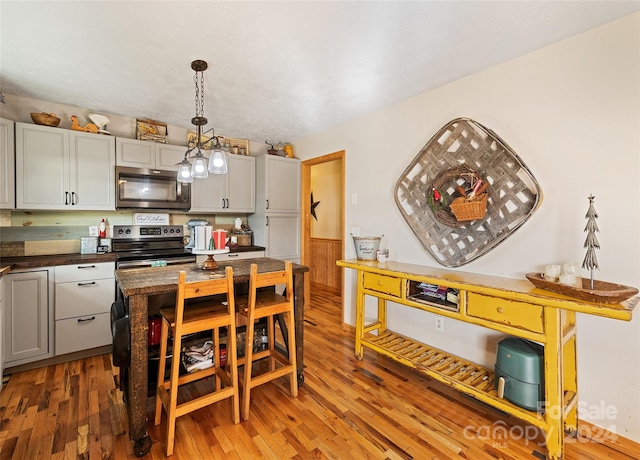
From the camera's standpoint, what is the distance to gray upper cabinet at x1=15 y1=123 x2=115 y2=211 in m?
2.60

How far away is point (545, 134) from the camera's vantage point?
6.40ft

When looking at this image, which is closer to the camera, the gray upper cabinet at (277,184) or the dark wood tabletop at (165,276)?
the dark wood tabletop at (165,276)

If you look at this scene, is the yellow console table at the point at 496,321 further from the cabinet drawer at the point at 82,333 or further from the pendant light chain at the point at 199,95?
the cabinet drawer at the point at 82,333

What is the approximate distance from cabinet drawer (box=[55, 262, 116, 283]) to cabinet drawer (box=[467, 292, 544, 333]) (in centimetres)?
306

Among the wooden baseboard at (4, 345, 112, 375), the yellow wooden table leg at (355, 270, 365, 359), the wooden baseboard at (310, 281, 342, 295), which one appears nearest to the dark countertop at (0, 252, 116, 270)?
the wooden baseboard at (4, 345, 112, 375)

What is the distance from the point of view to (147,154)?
3.20 metres

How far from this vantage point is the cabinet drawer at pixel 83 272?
8.40 ft

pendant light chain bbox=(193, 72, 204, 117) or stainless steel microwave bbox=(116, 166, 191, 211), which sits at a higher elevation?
pendant light chain bbox=(193, 72, 204, 117)

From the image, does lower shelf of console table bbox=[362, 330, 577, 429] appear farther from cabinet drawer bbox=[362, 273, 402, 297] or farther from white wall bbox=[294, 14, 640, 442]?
cabinet drawer bbox=[362, 273, 402, 297]

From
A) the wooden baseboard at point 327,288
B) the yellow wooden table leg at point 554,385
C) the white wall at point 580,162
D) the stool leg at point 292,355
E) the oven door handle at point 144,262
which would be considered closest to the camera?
the yellow wooden table leg at point 554,385

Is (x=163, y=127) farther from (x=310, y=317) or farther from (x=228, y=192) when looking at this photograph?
(x=310, y=317)

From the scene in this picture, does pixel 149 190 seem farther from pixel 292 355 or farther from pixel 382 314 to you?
pixel 382 314

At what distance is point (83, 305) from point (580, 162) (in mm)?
3960

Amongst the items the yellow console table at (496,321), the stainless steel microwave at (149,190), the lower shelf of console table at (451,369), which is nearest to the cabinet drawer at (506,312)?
the yellow console table at (496,321)
